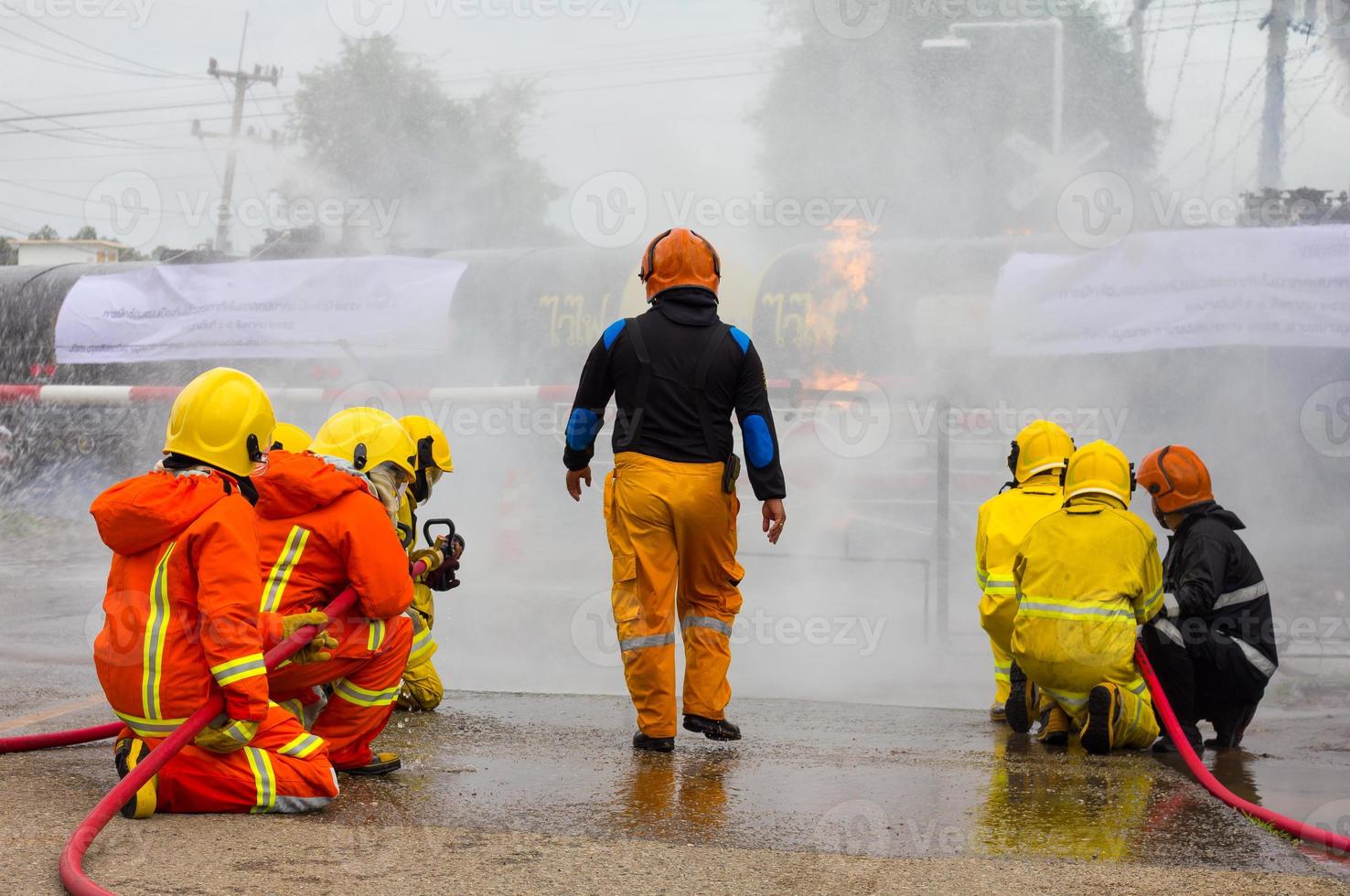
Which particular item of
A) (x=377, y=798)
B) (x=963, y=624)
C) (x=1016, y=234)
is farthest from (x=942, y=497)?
(x=377, y=798)

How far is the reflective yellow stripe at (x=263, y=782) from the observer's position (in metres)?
3.18

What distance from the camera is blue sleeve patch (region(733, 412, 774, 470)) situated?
4.34 m

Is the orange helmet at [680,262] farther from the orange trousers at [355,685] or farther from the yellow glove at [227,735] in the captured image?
the yellow glove at [227,735]

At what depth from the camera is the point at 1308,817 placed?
3604 millimetres

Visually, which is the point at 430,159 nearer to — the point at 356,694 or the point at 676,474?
the point at 676,474

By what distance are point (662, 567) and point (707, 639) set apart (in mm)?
280

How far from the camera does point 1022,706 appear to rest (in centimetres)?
484

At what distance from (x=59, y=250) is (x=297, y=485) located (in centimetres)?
3109

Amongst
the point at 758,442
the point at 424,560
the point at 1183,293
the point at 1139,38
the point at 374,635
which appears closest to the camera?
the point at 374,635

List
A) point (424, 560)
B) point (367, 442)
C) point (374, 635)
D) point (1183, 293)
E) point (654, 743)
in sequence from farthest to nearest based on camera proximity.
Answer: point (1183, 293), point (424, 560), point (654, 743), point (367, 442), point (374, 635)

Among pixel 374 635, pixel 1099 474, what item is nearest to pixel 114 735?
pixel 374 635

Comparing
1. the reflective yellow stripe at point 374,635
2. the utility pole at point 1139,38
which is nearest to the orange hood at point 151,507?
the reflective yellow stripe at point 374,635

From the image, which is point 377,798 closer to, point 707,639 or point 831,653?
point 707,639

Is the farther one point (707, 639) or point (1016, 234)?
point (1016, 234)
